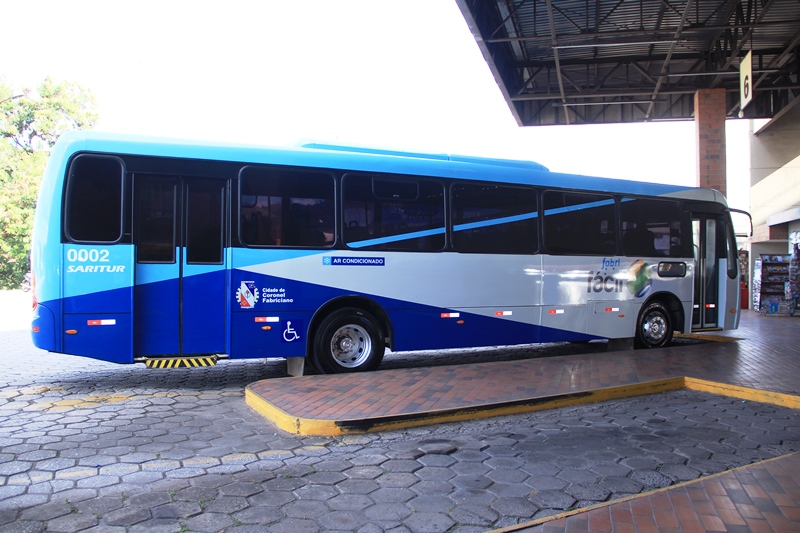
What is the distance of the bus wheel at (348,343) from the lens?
7656mm

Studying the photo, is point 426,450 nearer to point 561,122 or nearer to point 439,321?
point 439,321

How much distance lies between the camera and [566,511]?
3613 millimetres

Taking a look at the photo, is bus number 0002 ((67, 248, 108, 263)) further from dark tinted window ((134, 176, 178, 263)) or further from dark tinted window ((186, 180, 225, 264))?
dark tinted window ((186, 180, 225, 264))

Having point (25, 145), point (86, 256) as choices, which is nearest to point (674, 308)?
point (86, 256)

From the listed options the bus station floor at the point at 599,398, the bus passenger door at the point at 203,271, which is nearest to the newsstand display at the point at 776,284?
the bus station floor at the point at 599,398

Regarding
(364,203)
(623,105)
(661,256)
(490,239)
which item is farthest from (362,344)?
(623,105)

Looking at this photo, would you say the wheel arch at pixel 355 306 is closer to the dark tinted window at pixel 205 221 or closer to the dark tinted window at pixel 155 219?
the dark tinted window at pixel 205 221

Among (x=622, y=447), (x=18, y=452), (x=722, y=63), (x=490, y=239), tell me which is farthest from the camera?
(x=722, y=63)

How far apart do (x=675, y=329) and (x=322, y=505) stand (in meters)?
9.67

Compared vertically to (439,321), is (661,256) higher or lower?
higher

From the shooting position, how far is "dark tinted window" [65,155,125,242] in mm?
6641

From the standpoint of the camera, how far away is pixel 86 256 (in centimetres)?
664

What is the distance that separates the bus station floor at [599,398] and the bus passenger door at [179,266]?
1057mm

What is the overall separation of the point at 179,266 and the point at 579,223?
651 cm
